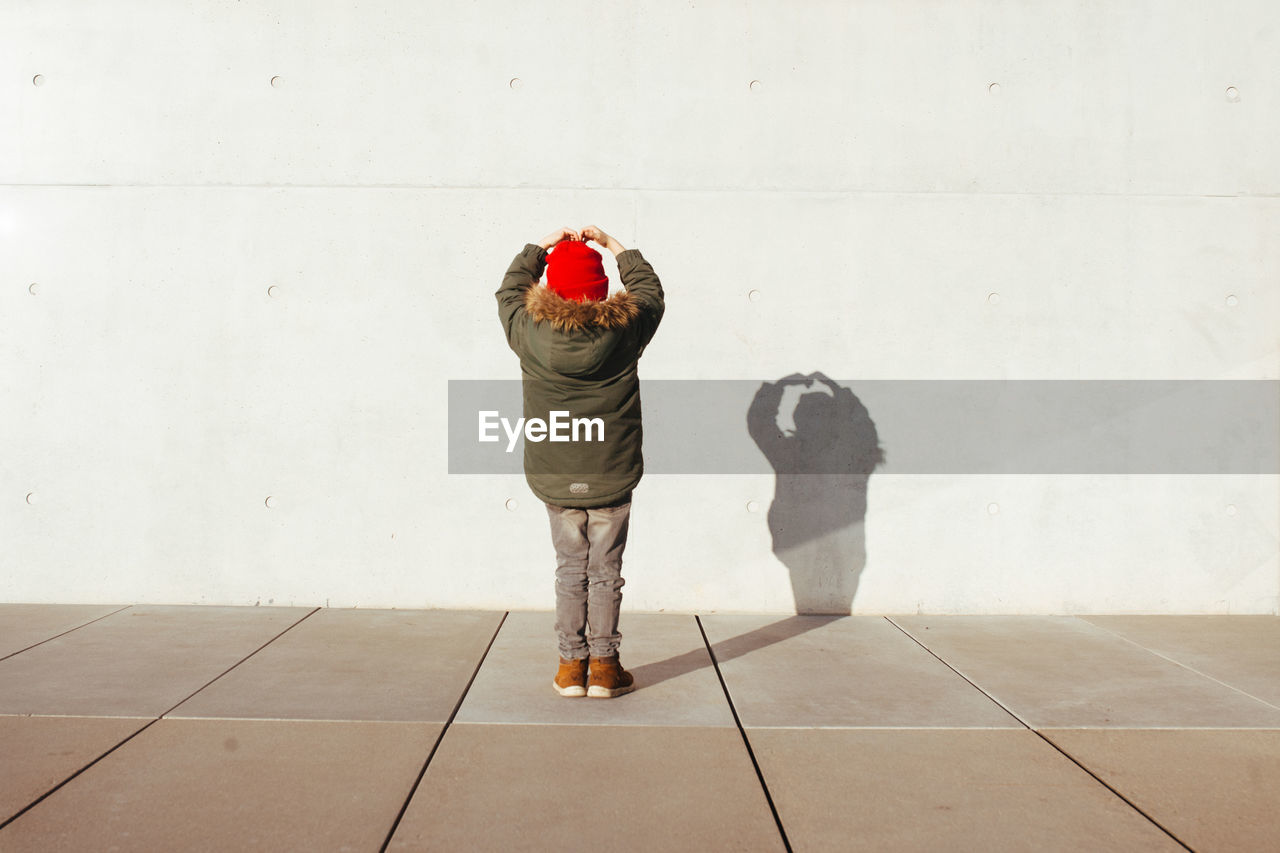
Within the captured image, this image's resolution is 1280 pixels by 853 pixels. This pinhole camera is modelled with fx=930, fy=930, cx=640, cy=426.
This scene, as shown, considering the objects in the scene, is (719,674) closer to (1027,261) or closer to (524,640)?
(524,640)

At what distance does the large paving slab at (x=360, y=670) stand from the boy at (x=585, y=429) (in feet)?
2.08

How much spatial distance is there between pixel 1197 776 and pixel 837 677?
1486 millimetres

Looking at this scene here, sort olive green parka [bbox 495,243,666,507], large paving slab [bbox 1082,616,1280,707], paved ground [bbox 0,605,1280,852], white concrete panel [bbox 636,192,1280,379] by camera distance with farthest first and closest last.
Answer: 1. white concrete panel [bbox 636,192,1280,379]
2. large paving slab [bbox 1082,616,1280,707]
3. olive green parka [bbox 495,243,666,507]
4. paved ground [bbox 0,605,1280,852]

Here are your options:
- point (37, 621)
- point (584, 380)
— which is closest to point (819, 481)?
point (584, 380)

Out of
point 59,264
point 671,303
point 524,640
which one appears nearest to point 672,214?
point 671,303

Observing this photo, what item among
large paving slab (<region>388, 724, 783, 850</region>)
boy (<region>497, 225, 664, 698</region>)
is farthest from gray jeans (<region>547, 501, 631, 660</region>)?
large paving slab (<region>388, 724, 783, 850</region>)

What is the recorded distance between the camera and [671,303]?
549 centimetres

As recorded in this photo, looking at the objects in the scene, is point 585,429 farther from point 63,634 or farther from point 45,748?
point 63,634

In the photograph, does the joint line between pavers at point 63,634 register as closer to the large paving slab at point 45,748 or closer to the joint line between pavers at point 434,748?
the large paving slab at point 45,748

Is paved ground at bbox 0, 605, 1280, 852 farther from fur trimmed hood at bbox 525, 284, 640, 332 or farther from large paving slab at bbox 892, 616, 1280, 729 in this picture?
fur trimmed hood at bbox 525, 284, 640, 332

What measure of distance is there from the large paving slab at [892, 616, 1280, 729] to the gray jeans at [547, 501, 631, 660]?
1693 millimetres

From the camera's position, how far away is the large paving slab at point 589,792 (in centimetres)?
264

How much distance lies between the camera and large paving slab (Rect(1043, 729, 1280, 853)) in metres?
2.73

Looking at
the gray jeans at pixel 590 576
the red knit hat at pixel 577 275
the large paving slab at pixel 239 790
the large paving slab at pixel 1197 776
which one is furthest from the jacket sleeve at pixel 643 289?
the large paving slab at pixel 1197 776
